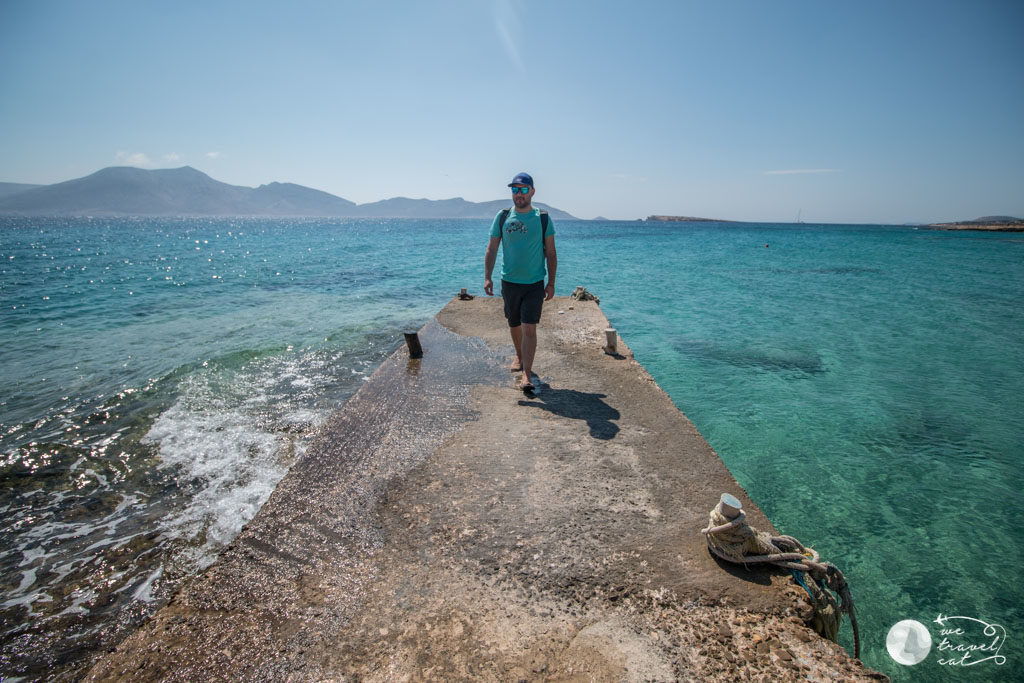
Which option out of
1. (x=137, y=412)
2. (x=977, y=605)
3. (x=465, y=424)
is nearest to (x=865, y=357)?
(x=977, y=605)

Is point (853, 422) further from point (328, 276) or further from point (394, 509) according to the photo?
point (328, 276)

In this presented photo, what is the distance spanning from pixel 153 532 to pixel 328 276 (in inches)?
722

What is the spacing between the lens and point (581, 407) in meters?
4.31

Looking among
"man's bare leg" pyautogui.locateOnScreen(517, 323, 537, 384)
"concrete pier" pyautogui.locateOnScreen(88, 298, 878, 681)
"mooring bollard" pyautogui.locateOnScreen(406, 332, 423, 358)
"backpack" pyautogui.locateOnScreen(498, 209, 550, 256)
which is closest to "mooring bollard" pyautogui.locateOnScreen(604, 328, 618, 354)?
"man's bare leg" pyautogui.locateOnScreen(517, 323, 537, 384)

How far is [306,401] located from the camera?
682cm

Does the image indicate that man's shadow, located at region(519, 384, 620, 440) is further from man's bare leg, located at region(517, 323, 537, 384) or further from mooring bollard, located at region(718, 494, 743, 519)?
mooring bollard, located at region(718, 494, 743, 519)

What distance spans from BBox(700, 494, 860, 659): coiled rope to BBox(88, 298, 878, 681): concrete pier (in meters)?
0.09

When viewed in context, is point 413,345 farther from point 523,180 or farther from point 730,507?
point 730,507

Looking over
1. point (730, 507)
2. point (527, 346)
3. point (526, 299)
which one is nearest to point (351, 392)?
point (527, 346)

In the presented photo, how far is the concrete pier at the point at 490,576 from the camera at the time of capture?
1.88 m

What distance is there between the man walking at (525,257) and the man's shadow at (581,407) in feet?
0.79

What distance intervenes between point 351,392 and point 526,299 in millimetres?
4102

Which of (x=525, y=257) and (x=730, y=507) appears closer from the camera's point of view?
(x=730, y=507)

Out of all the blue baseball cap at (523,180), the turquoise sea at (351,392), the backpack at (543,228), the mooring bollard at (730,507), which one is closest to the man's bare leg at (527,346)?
the backpack at (543,228)
